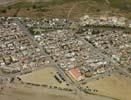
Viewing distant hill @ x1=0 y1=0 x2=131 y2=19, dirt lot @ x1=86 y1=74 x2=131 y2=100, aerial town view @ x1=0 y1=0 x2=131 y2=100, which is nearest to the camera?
dirt lot @ x1=86 y1=74 x2=131 y2=100

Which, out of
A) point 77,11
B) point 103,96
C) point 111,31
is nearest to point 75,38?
point 111,31

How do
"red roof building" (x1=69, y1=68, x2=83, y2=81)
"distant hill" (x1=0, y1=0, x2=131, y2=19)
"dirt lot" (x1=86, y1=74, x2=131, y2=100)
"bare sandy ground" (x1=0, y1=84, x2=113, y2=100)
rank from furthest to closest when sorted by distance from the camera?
1. "distant hill" (x1=0, y1=0, x2=131, y2=19)
2. "red roof building" (x1=69, y1=68, x2=83, y2=81)
3. "dirt lot" (x1=86, y1=74, x2=131, y2=100)
4. "bare sandy ground" (x1=0, y1=84, x2=113, y2=100)

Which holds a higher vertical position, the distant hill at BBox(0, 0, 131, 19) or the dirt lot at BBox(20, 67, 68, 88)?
the distant hill at BBox(0, 0, 131, 19)

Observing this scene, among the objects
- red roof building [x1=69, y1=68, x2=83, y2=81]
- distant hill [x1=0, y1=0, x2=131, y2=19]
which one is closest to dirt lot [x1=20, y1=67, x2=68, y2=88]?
red roof building [x1=69, y1=68, x2=83, y2=81]

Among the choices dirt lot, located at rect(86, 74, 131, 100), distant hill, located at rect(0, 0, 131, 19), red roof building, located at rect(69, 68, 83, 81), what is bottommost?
dirt lot, located at rect(86, 74, 131, 100)

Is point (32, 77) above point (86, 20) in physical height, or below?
below

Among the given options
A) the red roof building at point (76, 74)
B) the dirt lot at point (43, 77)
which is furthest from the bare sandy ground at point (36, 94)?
the red roof building at point (76, 74)

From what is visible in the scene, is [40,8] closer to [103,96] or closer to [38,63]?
[38,63]

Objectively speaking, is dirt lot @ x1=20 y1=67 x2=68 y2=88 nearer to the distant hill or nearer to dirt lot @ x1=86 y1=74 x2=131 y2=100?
dirt lot @ x1=86 y1=74 x2=131 y2=100

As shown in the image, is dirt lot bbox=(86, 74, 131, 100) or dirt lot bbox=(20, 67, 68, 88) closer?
dirt lot bbox=(86, 74, 131, 100)
